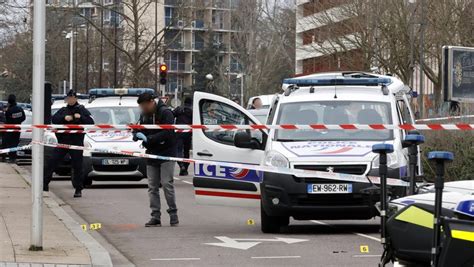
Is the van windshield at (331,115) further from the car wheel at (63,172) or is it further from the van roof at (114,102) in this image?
the car wheel at (63,172)

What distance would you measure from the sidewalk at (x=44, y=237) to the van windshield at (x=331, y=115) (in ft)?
10.3

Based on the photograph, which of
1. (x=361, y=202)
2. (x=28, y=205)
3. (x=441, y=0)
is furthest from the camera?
(x=441, y=0)

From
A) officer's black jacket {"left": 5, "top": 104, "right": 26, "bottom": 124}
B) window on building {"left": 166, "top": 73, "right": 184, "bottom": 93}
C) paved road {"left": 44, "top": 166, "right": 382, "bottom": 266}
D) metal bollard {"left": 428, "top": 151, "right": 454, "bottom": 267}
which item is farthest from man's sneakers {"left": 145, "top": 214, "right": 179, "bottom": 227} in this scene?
window on building {"left": 166, "top": 73, "right": 184, "bottom": 93}

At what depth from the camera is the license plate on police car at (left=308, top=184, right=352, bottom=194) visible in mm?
14023

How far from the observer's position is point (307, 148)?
570 inches

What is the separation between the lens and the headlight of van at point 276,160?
47.0ft

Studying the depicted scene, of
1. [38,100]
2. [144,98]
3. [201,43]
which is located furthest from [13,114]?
[201,43]

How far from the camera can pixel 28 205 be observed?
704 inches

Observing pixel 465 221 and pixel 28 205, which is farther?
pixel 28 205

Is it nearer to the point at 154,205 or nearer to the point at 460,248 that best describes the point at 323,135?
the point at 154,205

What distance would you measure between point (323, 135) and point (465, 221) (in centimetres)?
811

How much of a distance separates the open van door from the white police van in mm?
13

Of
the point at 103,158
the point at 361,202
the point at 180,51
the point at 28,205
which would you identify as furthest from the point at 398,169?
the point at 180,51

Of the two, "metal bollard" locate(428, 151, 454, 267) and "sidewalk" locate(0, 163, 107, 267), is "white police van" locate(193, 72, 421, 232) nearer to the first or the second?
"sidewalk" locate(0, 163, 107, 267)
